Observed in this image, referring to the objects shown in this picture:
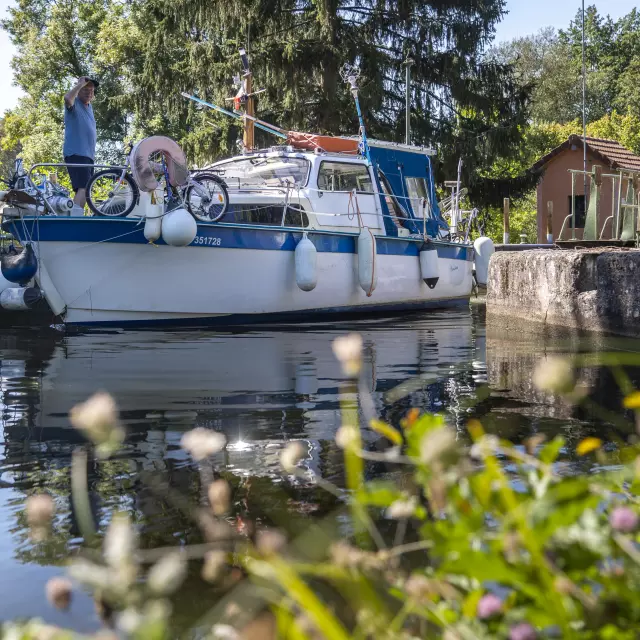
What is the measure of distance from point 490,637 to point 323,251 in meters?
11.6

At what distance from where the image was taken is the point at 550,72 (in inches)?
2376

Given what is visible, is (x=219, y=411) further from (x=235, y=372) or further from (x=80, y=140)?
(x=80, y=140)

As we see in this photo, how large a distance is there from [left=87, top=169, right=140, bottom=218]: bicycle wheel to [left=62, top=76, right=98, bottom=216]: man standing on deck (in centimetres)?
17

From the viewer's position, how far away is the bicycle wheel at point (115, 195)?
36.1 ft

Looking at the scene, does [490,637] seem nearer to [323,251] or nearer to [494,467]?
[494,467]

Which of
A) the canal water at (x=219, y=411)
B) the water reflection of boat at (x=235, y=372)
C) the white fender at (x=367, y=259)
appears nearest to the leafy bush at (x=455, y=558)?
the canal water at (x=219, y=411)

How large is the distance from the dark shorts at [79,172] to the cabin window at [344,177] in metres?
3.15

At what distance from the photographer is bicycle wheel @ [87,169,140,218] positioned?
1102 cm

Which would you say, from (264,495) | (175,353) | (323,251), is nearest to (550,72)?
(323,251)

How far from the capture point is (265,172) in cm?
1301

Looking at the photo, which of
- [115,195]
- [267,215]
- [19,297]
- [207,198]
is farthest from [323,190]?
[19,297]

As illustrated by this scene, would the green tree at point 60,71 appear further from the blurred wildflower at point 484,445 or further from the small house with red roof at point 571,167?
the blurred wildflower at point 484,445

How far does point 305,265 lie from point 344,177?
1.80 metres

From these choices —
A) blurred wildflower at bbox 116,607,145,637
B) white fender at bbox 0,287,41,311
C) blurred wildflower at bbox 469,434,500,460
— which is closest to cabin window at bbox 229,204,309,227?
white fender at bbox 0,287,41,311
